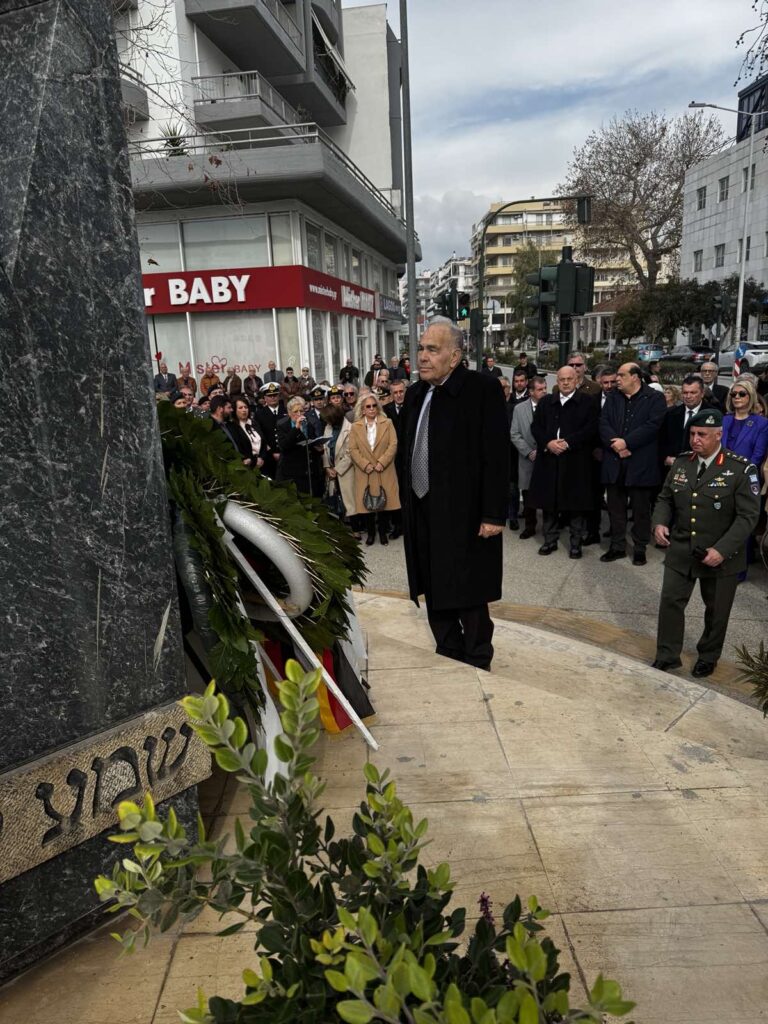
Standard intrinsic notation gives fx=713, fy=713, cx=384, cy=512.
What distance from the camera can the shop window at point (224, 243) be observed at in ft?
60.8

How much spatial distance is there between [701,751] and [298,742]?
96.4 inches

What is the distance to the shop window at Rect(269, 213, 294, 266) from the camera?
1866 centimetres

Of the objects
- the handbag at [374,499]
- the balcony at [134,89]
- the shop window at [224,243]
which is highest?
the shop window at [224,243]

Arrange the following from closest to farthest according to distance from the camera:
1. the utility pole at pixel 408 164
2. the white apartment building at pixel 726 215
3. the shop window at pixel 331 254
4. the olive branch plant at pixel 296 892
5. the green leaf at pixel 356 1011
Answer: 1. the green leaf at pixel 356 1011
2. the olive branch plant at pixel 296 892
3. the utility pole at pixel 408 164
4. the shop window at pixel 331 254
5. the white apartment building at pixel 726 215

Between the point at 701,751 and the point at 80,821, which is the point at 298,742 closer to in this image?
the point at 80,821

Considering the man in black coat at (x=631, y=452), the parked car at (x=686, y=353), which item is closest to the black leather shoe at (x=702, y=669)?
the man in black coat at (x=631, y=452)

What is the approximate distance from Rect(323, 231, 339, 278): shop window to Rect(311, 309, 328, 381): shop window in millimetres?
2107

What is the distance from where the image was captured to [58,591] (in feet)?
6.02

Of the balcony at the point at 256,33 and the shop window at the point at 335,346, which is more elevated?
the balcony at the point at 256,33

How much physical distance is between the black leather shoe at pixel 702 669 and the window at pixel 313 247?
56.2 feet

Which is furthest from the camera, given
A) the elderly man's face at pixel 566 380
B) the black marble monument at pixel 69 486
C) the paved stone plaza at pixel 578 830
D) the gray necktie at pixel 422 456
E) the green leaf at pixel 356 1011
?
→ the elderly man's face at pixel 566 380

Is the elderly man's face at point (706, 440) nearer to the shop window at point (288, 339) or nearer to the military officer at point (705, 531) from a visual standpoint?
the military officer at point (705, 531)

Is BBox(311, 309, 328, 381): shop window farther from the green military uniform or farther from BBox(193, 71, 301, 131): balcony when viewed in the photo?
the green military uniform

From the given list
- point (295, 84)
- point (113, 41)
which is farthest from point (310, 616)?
point (295, 84)
